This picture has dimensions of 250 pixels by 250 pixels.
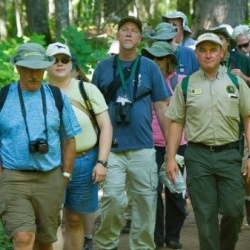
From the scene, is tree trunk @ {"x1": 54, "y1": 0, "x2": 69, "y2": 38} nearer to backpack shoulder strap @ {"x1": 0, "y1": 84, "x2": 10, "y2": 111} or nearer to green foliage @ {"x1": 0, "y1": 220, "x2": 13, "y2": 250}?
green foliage @ {"x1": 0, "y1": 220, "x2": 13, "y2": 250}

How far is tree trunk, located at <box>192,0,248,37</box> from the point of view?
46.6 feet

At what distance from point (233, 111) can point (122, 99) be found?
111 cm

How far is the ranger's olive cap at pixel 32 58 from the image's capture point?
232 inches

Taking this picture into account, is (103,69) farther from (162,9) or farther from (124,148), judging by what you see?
(162,9)

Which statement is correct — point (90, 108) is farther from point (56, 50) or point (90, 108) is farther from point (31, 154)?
point (31, 154)

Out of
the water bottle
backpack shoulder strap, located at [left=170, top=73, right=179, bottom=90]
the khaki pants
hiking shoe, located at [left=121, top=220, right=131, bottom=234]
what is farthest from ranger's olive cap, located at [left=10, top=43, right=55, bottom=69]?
hiking shoe, located at [left=121, top=220, right=131, bottom=234]

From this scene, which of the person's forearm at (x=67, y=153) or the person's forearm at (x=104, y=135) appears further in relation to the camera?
the person's forearm at (x=104, y=135)

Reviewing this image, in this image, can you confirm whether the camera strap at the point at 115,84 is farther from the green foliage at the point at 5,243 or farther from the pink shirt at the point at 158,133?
the green foliage at the point at 5,243

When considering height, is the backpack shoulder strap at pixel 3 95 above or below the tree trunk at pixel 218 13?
below

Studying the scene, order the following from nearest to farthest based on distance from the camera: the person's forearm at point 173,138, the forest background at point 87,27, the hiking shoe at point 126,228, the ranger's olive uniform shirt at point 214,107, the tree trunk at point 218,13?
1. the ranger's olive uniform shirt at point 214,107
2. the person's forearm at point 173,138
3. the hiking shoe at point 126,228
4. the forest background at point 87,27
5. the tree trunk at point 218,13

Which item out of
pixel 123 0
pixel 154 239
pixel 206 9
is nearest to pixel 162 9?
pixel 123 0

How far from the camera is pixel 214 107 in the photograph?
6.59m

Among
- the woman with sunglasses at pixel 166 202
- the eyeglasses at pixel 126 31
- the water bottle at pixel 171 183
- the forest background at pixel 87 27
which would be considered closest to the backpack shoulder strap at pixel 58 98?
the eyeglasses at pixel 126 31

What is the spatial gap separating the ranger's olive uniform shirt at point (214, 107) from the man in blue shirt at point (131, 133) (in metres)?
0.61
